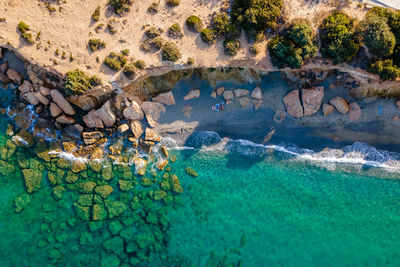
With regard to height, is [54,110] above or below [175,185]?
above

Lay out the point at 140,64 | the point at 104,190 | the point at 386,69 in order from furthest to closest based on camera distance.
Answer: the point at 104,190 → the point at 140,64 → the point at 386,69

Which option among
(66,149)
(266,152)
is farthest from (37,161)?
(266,152)

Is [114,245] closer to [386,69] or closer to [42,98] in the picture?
[42,98]

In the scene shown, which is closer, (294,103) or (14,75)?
(294,103)

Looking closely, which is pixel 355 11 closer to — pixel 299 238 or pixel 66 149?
pixel 299 238

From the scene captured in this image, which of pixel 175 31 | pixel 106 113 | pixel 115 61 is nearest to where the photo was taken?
pixel 115 61

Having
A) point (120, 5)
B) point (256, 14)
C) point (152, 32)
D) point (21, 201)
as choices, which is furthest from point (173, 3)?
point (21, 201)
